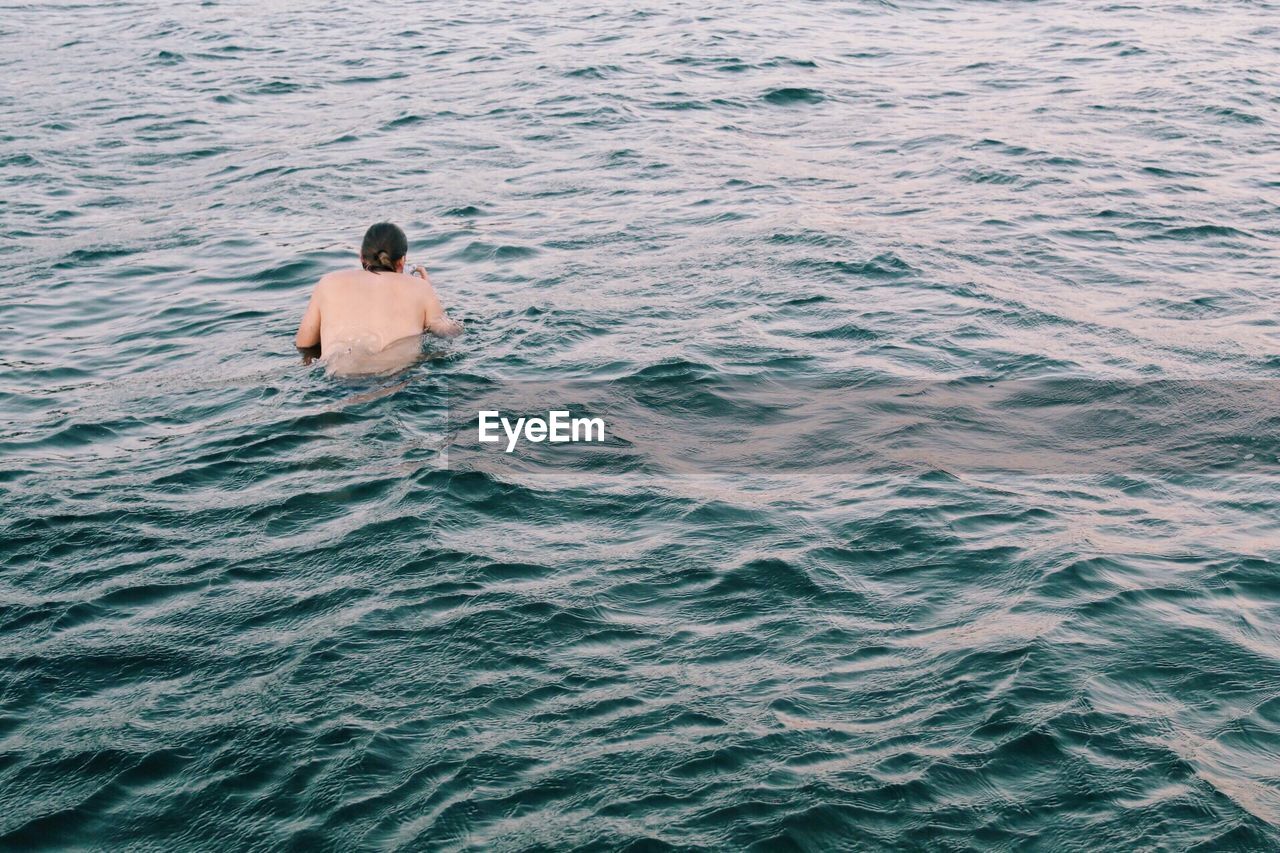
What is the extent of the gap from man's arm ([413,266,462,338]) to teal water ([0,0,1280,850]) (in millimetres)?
156

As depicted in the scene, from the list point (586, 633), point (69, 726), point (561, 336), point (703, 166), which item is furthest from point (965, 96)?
point (69, 726)

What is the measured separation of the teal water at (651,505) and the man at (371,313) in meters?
0.25

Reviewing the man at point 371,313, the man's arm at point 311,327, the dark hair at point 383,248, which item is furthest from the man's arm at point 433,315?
the man's arm at point 311,327

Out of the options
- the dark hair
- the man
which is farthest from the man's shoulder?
the dark hair

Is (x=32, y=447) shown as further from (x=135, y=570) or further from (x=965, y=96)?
(x=965, y=96)

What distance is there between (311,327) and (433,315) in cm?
83

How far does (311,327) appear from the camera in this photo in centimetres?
898

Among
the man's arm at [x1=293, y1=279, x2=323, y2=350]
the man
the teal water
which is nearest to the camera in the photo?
the teal water

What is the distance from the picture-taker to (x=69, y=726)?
16.5 feet

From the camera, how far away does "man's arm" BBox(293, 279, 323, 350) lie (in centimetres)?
890

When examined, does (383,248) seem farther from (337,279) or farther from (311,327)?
(311,327)

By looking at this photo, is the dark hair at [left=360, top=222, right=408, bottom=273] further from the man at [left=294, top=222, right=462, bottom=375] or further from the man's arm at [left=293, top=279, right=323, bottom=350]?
the man's arm at [left=293, top=279, right=323, bottom=350]

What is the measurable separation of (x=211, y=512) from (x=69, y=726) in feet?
6.47

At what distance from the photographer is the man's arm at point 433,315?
9117mm
